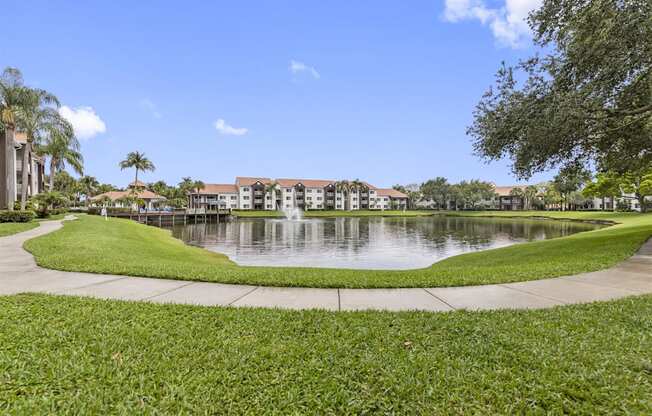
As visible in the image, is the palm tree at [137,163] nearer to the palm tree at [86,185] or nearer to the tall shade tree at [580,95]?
the palm tree at [86,185]

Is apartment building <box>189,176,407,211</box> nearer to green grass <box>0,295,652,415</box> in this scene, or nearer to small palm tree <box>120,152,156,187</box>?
small palm tree <box>120,152,156,187</box>

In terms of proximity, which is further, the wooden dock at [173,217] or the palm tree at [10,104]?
the wooden dock at [173,217]

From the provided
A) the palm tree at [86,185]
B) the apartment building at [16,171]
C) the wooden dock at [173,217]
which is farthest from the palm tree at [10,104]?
the palm tree at [86,185]

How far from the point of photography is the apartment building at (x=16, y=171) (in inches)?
1128

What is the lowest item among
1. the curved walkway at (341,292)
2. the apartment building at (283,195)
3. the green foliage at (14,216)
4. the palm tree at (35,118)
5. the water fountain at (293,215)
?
the water fountain at (293,215)

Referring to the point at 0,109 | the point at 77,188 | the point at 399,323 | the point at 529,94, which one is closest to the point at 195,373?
the point at 399,323

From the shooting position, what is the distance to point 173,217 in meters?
55.8

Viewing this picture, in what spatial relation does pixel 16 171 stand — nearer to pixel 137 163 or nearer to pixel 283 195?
pixel 137 163

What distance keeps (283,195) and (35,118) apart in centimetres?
7297

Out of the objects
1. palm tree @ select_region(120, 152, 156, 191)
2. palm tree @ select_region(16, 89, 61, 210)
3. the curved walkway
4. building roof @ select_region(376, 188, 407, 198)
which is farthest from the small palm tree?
building roof @ select_region(376, 188, 407, 198)

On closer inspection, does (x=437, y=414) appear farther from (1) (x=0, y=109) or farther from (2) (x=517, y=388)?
(1) (x=0, y=109)

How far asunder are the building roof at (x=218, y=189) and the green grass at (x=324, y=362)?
97.9 metres

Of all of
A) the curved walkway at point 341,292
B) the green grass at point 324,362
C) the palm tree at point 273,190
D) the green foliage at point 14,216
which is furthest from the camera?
the palm tree at point 273,190

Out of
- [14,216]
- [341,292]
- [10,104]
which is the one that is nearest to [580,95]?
[341,292]
